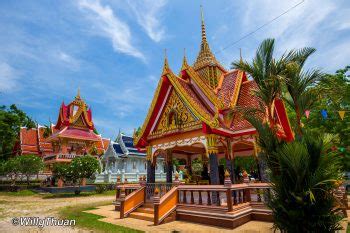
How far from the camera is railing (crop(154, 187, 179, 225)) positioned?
371 inches

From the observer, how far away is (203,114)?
1034 centimetres

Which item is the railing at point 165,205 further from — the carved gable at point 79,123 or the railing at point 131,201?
the carved gable at point 79,123

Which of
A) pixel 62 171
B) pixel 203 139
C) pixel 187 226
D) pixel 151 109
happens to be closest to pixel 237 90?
pixel 203 139

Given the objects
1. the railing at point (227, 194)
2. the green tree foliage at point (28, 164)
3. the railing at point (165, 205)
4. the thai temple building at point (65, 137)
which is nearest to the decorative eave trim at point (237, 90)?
the railing at point (227, 194)

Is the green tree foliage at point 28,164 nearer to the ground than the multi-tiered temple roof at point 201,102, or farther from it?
nearer to the ground

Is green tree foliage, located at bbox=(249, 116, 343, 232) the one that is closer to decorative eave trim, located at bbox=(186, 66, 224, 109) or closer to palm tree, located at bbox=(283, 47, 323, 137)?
palm tree, located at bbox=(283, 47, 323, 137)

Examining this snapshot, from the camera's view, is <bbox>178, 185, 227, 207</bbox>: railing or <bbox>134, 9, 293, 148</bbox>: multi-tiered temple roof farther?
<bbox>134, 9, 293, 148</bbox>: multi-tiered temple roof

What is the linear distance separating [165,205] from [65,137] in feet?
81.1

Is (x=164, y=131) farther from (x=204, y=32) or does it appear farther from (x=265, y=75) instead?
(x=204, y=32)

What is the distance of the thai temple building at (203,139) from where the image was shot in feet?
29.9

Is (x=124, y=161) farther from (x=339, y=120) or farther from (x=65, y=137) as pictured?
(x=339, y=120)

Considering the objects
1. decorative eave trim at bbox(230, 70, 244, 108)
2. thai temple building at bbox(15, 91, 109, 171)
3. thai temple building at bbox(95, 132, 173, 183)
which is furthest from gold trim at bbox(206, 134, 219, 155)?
thai temple building at bbox(15, 91, 109, 171)

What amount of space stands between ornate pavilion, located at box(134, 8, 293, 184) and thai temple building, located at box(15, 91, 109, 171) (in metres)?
20.9

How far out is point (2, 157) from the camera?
30.9m
